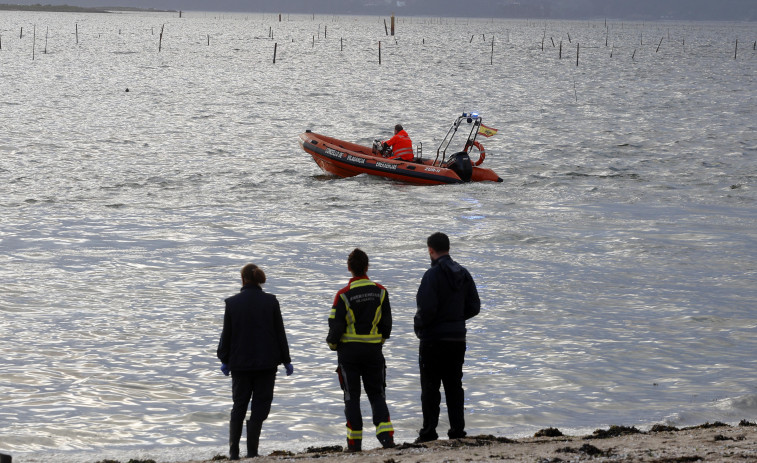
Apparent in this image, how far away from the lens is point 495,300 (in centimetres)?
1405

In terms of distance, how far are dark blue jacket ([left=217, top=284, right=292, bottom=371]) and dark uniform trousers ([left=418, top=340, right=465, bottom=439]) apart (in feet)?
3.92

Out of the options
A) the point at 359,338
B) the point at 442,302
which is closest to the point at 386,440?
the point at 359,338

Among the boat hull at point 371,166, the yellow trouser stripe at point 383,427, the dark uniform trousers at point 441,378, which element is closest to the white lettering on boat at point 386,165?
the boat hull at point 371,166

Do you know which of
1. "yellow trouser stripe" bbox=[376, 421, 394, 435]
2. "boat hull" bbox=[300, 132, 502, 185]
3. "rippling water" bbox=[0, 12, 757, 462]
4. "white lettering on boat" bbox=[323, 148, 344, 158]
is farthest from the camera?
"white lettering on boat" bbox=[323, 148, 344, 158]

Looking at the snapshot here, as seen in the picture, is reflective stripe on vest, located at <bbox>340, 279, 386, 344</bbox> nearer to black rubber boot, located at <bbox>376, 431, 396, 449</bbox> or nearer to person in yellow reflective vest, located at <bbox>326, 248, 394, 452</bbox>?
person in yellow reflective vest, located at <bbox>326, 248, 394, 452</bbox>

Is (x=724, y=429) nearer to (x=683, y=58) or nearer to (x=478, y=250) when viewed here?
(x=478, y=250)

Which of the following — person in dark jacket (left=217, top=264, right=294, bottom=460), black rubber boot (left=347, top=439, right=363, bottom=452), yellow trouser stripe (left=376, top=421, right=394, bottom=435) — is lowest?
black rubber boot (left=347, top=439, right=363, bottom=452)

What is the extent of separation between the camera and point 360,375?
781 centimetres

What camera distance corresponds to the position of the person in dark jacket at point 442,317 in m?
7.62

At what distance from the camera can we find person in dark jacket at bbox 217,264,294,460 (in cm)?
745

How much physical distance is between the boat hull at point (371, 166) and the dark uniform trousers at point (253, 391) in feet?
54.0

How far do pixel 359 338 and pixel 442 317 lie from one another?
0.69 metres

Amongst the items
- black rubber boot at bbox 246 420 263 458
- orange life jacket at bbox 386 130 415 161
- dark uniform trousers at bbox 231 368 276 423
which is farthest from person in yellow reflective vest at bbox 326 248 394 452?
orange life jacket at bbox 386 130 415 161

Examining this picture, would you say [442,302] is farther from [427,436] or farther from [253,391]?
[253,391]
